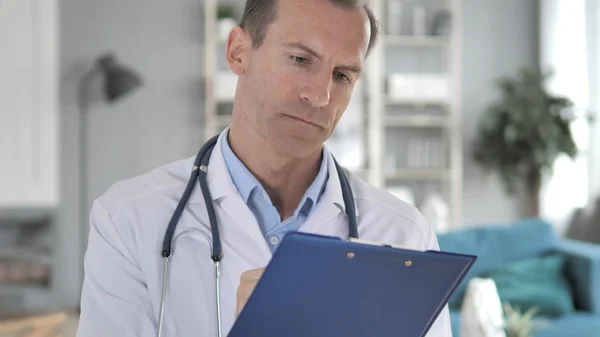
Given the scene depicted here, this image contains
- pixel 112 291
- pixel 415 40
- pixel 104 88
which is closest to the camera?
pixel 112 291

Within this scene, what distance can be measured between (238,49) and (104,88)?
536 centimetres

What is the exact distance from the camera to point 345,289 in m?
0.91

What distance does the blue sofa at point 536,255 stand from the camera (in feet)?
14.1

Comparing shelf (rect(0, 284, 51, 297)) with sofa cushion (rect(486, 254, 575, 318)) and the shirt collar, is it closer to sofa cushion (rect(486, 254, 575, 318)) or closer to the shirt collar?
sofa cushion (rect(486, 254, 575, 318))

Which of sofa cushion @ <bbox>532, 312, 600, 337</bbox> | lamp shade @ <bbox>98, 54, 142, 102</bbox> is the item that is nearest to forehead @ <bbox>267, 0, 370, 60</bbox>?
sofa cushion @ <bbox>532, 312, 600, 337</bbox>

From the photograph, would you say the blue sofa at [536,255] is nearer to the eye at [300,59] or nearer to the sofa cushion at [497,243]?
the sofa cushion at [497,243]

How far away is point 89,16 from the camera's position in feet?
21.3

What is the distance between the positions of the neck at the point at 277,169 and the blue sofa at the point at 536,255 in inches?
115

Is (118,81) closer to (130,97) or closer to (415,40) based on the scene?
A: (130,97)

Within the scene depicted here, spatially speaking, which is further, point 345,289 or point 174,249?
point 174,249

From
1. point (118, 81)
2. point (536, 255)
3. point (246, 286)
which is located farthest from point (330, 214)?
point (118, 81)

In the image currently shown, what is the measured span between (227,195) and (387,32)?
5.51 meters

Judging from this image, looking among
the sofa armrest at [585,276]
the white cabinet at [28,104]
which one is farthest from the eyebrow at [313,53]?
the white cabinet at [28,104]

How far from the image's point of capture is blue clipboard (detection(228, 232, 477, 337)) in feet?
2.82
